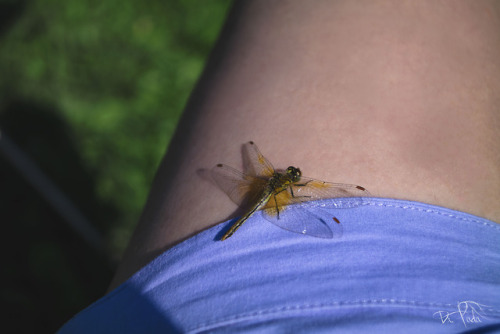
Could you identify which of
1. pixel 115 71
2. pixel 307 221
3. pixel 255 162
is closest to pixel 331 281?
pixel 307 221

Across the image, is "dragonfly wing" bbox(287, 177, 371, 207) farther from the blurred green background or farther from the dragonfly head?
the blurred green background

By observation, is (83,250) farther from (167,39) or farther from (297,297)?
(297,297)

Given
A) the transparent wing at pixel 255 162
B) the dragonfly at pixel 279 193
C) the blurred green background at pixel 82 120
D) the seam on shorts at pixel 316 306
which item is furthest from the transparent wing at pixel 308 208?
the blurred green background at pixel 82 120

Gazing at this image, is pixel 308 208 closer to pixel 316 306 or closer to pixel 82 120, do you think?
pixel 316 306

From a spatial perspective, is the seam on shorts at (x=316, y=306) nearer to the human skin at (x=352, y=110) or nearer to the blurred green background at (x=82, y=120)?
the human skin at (x=352, y=110)

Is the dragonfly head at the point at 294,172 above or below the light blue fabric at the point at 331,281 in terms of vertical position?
above

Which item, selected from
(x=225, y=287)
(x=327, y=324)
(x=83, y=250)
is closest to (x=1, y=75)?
(x=83, y=250)

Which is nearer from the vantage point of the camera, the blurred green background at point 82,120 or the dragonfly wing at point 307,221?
the dragonfly wing at point 307,221
